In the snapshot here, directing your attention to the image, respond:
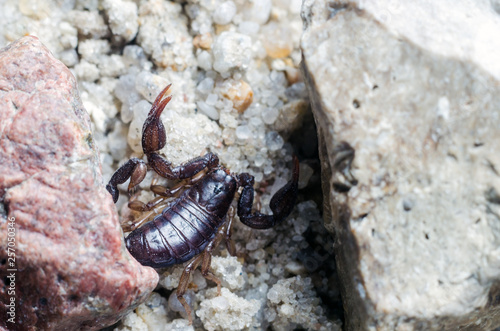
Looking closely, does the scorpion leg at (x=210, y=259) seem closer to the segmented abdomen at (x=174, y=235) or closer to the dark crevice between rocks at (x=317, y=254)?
the segmented abdomen at (x=174, y=235)

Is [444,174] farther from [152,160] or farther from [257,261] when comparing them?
[152,160]

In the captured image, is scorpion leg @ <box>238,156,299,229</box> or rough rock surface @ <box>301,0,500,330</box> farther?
scorpion leg @ <box>238,156,299,229</box>

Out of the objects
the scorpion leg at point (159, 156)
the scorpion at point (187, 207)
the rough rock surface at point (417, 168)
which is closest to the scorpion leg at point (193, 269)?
the scorpion at point (187, 207)

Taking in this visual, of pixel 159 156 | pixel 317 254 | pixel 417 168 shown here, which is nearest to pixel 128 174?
pixel 159 156

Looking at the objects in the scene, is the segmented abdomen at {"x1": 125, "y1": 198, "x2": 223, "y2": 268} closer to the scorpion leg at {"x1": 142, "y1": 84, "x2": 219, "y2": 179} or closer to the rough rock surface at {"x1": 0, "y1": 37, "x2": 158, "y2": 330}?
the scorpion leg at {"x1": 142, "y1": 84, "x2": 219, "y2": 179}

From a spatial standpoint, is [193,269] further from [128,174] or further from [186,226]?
[128,174]

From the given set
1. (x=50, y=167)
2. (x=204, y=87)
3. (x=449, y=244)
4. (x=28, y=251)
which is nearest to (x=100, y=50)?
(x=204, y=87)

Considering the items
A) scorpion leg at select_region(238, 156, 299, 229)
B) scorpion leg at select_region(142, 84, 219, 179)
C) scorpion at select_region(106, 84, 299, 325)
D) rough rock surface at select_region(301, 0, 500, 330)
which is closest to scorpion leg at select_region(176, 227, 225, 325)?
scorpion at select_region(106, 84, 299, 325)
